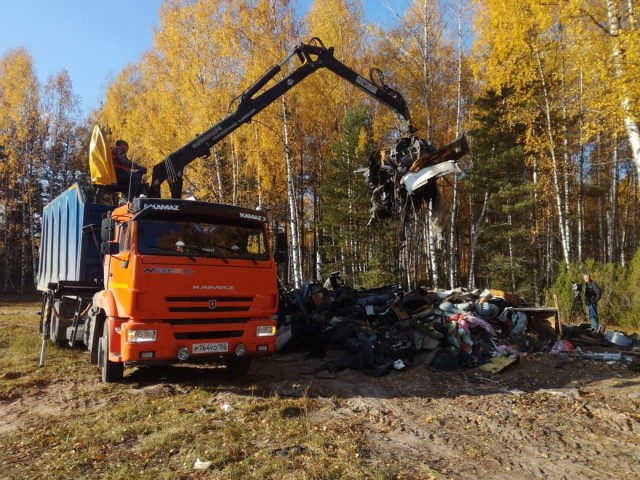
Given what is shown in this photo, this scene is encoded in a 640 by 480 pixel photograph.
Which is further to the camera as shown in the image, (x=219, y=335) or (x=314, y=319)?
(x=314, y=319)

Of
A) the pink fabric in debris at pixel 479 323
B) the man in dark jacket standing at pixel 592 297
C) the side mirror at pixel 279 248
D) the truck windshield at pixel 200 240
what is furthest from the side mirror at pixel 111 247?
the man in dark jacket standing at pixel 592 297

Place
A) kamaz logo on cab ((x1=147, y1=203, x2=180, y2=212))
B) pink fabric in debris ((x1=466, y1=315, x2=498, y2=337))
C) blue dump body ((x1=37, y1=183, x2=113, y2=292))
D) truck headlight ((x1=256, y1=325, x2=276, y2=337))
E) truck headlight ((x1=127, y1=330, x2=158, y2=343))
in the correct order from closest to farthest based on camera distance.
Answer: truck headlight ((x1=127, y1=330, x2=158, y2=343))
kamaz logo on cab ((x1=147, y1=203, x2=180, y2=212))
truck headlight ((x1=256, y1=325, x2=276, y2=337))
blue dump body ((x1=37, y1=183, x2=113, y2=292))
pink fabric in debris ((x1=466, y1=315, x2=498, y2=337))

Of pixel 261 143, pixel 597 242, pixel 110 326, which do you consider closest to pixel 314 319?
pixel 110 326

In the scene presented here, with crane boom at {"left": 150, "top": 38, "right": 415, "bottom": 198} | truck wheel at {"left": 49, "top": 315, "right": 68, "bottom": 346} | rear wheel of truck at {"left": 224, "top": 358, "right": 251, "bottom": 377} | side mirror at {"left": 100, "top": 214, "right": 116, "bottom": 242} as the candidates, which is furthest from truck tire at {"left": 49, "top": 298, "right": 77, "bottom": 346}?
rear wheel of truck at {"left": 224, "top": 358, "right": 251, "bottom": 377}

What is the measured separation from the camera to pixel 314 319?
8820 millimetres

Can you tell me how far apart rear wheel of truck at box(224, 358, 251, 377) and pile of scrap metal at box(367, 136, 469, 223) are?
3.75 m

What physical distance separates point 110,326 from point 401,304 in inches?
244

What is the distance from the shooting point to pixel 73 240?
355 inches

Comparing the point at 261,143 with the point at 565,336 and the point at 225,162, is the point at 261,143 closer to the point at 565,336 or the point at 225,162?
the point at 225,162

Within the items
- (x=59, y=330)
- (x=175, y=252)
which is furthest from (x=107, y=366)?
(x=59, y=330)

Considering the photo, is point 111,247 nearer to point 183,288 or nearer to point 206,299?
point 183,288

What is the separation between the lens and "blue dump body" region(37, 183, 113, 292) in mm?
8445

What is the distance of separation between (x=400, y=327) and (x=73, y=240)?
670cm

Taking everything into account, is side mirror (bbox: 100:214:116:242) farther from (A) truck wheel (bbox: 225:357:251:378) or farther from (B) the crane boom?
(A) truck wheel (bbox: 225:357:251:378)
